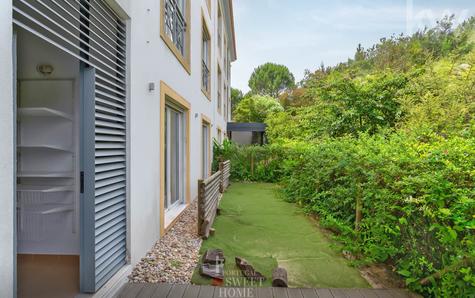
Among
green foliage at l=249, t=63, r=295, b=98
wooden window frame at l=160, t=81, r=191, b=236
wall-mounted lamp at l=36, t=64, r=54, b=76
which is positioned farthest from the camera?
green foliage at l=249, t=63, r=295, b=98

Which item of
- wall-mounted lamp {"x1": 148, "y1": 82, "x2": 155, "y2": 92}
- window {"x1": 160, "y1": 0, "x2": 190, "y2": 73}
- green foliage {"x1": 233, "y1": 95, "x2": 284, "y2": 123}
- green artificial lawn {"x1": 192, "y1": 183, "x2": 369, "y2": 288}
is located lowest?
green artificial lawn {"x1": 192, "y1": 183, "x2": 369, "y2": 288}

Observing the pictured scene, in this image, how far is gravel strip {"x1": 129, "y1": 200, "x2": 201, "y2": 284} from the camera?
312 cm

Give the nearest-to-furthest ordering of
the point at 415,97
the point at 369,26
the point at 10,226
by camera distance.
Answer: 1. the point at 10,226
2. the point at 415,97
3. the point at 369,26

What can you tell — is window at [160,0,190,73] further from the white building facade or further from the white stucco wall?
the white stucco wall

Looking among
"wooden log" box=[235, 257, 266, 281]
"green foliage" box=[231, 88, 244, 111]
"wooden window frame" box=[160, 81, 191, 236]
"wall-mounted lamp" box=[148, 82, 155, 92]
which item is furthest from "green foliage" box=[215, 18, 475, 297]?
"green foliage" box=[231, 88, 244, 111]

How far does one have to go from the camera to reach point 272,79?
45531mm

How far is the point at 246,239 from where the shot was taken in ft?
14.9

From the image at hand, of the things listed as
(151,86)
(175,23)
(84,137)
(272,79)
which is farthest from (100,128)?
(272,79)

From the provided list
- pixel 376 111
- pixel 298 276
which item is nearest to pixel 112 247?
pixel 298 276

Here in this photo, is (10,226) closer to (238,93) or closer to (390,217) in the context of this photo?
(390,217)

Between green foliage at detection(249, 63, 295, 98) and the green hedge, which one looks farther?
green foliage at detection(249, 63, 295, 98)

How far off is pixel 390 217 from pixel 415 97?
606 centimetres

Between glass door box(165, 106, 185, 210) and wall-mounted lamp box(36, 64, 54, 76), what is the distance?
6.62 feet

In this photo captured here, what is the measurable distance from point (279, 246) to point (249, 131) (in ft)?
50.0
